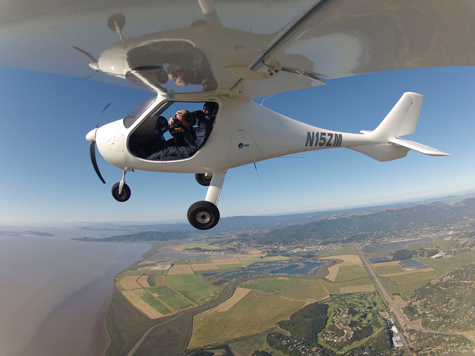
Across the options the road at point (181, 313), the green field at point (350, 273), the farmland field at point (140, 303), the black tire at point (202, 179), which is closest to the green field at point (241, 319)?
the road at point (181, 313)

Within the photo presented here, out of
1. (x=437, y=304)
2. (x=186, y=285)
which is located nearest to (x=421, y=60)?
(x=186, y=285)

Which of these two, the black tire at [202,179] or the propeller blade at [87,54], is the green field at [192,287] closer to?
the black tire at [202,179]

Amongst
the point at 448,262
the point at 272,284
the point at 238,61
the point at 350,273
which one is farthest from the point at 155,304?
the point at 448,262

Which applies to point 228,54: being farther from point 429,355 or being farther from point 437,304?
point 437,304

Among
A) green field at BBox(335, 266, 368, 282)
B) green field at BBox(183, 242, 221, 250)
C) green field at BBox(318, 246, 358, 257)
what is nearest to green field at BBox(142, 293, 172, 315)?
green field at BBox(183, 242, 221, 250)

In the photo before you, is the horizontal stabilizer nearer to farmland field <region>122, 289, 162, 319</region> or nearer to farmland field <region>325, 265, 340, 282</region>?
farmland field <region>122, 289, 162, 319</region>
